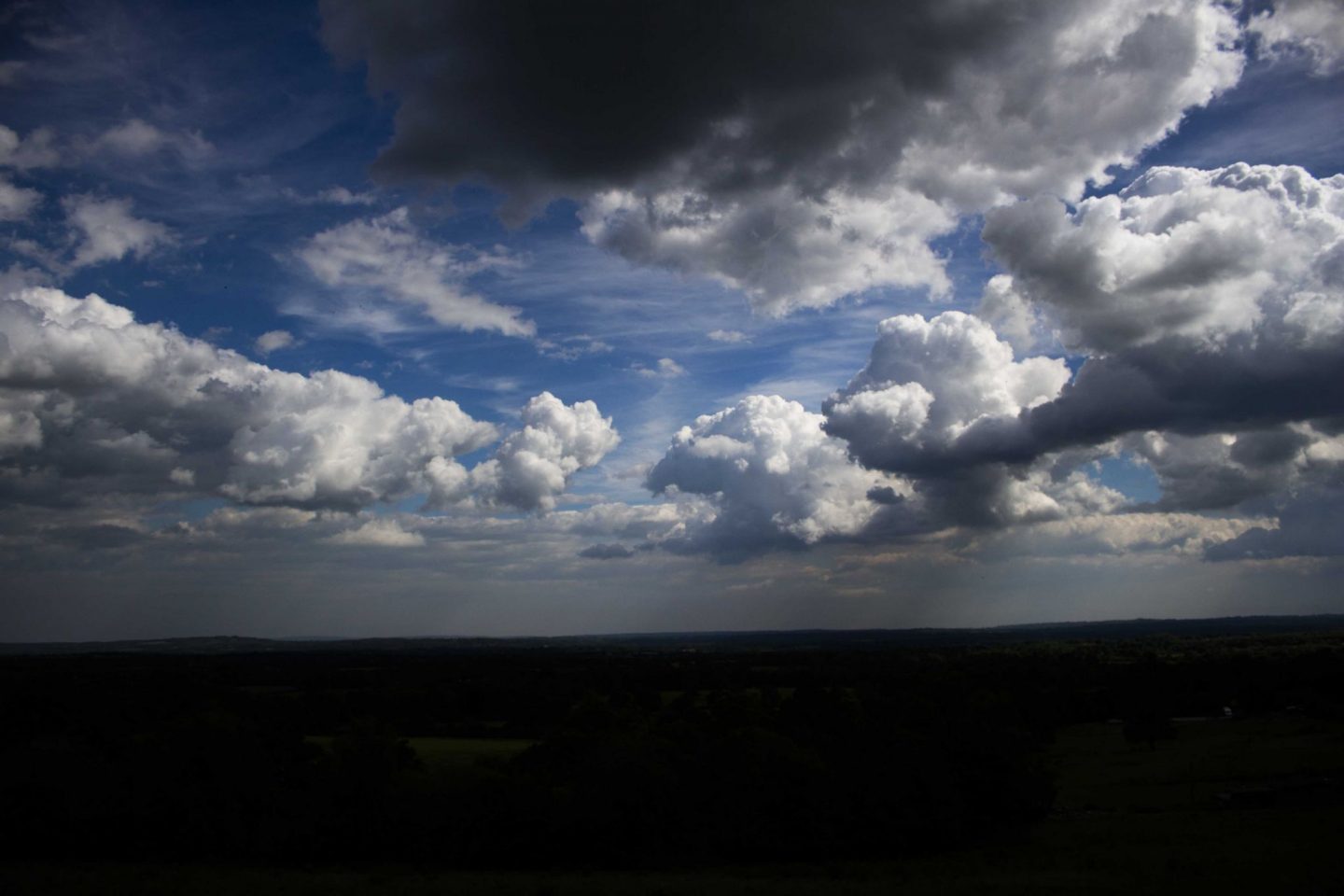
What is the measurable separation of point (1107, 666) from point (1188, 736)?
209 feet

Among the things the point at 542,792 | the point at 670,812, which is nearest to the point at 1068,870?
the point at 670,812

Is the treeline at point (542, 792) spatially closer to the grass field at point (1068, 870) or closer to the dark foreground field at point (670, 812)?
the dark foreground field at point (670, 812)

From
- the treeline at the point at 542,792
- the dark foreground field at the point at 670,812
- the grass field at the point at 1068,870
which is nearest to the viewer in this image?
the grass field at the point at 1068,870

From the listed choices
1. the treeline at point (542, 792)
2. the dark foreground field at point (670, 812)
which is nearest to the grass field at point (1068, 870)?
the dark foreground field at point (670, 812)

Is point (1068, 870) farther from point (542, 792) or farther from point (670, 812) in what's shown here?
point (542, 792)

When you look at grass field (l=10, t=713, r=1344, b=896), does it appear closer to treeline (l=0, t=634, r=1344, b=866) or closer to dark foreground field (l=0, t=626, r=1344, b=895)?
dark foreground field (l=0, t=626, r=1344, b=895)

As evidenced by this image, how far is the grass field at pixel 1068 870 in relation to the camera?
1209 inches

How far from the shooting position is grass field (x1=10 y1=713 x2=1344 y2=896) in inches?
1209

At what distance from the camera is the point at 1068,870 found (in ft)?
111

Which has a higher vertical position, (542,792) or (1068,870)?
(542,792)

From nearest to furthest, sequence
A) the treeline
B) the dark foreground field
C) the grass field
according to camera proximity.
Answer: the grass field < the dark foreground field < the treeline

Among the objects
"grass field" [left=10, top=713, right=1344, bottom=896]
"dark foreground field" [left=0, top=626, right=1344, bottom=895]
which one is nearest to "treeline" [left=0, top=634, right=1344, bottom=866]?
"dark foreground field" [left=0, top=626, right=1344, bottom=895]

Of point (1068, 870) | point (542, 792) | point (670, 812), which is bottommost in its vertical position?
point (1068, 870)

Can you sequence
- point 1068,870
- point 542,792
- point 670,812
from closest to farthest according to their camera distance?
1. point 1068,870
2. point 542,792
3. point 670,812
